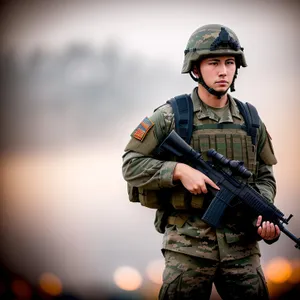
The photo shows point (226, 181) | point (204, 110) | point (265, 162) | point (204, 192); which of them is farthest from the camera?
point (265, 162)

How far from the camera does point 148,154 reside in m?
4.70

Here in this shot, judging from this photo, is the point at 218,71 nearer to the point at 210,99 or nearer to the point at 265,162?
the point at 210,99

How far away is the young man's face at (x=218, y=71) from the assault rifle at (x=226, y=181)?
438 mm

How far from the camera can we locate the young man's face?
4.65 metres

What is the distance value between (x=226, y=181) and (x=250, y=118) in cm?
51

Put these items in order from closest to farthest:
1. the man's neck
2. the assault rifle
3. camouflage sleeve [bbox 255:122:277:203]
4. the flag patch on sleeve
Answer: the assault rifle, the flag patch on sleeve, the man's neck, camouflage sleeve [bbox 255:122:277:203]

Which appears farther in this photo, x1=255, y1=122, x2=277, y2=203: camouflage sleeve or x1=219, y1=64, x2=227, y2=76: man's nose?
x1=255, y1=122, x2=277, y2=203: camouflage sleeve

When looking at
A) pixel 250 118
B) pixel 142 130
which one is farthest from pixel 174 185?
pixel 250 118

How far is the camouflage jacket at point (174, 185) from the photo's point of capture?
457 centimetres

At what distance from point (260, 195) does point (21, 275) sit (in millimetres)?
4090

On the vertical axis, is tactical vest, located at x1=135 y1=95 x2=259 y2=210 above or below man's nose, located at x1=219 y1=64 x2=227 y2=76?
below

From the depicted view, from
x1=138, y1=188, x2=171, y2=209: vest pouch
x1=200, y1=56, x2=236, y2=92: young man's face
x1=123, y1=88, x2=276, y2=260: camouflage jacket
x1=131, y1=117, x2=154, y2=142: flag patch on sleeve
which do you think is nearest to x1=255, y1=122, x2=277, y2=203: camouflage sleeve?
x1=123, y1=88, x2=276, y2=260: camouflage jacket

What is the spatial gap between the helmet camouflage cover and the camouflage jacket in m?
0.28

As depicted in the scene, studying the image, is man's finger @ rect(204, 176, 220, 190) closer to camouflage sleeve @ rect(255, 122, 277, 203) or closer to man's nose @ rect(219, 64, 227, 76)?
camouflage sleeve @ rect(255, 122, 277, 203)
